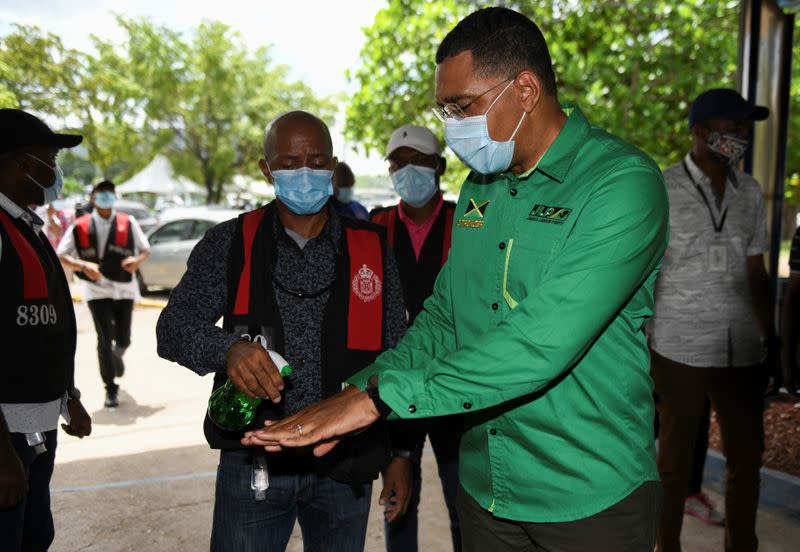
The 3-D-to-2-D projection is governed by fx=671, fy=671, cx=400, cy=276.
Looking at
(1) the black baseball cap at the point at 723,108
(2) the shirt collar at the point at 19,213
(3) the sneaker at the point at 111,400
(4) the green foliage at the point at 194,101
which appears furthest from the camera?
(4) the green foliage at the point at 194,101

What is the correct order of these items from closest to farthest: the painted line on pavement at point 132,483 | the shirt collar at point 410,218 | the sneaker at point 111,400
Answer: the shirt collar at point 410,218, the painted line on pavement at point 132,483, the sneaker at point 111,400

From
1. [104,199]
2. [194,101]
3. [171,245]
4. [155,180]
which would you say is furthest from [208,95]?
[104,199]

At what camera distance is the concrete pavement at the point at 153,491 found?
13.3 ft

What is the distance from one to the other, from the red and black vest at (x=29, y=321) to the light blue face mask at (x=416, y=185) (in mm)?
1997

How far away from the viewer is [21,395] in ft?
8.27

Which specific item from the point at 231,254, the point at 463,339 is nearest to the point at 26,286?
the point at 231,254

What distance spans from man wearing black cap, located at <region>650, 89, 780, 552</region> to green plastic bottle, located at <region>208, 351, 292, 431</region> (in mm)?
2283

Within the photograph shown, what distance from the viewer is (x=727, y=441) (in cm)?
338

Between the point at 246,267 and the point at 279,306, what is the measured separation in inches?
6.6

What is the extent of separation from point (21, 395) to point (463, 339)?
68.8 inches

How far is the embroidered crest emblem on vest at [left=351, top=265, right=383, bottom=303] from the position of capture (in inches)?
91.4

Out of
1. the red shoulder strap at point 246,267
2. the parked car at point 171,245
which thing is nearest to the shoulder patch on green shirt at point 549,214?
the red shoulder strap at point 246,267

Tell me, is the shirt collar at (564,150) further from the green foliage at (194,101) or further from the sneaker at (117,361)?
the green foliage at (194,101)

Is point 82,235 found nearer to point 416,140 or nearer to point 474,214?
point 416,140
